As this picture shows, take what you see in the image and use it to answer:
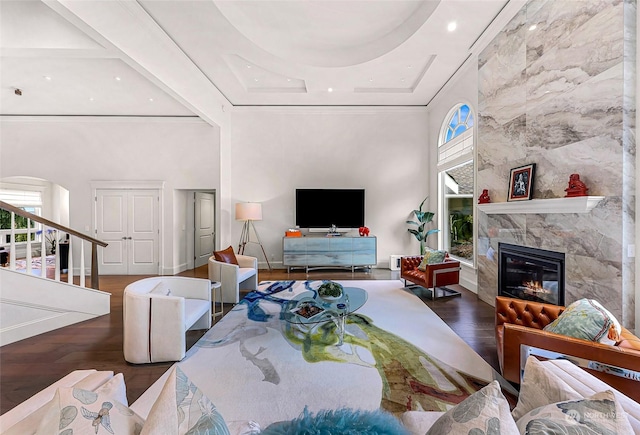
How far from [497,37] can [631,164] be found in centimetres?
253

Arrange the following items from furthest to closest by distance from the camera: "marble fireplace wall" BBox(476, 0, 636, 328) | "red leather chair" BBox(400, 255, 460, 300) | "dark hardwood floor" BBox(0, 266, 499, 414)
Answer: "red leather chair" BBox(400, 255, 460, 300) → "marble fireplace wall" BBox(476, 0, 636, 328) → "dark hardwood floor" BBox(0, 266, 499, 414)

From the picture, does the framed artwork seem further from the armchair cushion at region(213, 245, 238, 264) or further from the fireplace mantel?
the armchair cushion at region(213, 245, 238, 264)

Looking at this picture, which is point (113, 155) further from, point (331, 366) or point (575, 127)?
point (575, 127)

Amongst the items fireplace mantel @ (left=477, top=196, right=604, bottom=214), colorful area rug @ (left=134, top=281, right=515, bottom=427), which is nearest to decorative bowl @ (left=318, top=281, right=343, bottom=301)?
colorful area rug @ (left=134, top=281, right=515, bottom=427)

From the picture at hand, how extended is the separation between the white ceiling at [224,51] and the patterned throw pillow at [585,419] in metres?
3.92

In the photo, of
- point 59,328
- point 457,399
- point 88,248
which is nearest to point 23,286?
point 59,328

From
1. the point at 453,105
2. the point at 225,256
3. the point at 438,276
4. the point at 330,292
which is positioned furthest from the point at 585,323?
the point at 453,105

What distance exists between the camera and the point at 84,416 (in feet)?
2.43

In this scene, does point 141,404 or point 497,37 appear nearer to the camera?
point 141,404

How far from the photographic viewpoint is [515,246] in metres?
3.47

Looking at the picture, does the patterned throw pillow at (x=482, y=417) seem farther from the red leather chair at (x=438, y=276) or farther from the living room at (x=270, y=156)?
the living room at (x=270, y=156)

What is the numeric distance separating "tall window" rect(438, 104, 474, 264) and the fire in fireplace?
1084mm

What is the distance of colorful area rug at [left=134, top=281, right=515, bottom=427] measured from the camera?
1912mm

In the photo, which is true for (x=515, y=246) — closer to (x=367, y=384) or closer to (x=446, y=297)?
(x=446, y=297)
